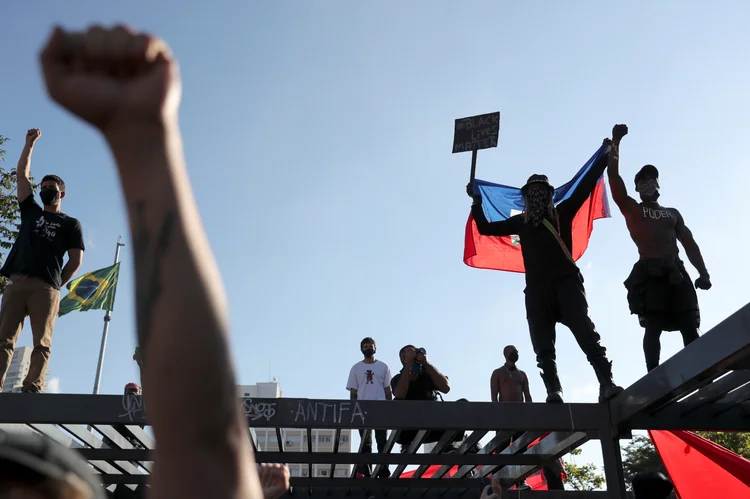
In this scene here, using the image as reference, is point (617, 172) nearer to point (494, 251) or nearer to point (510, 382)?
point (494, 251)

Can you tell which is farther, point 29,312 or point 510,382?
point 510,382

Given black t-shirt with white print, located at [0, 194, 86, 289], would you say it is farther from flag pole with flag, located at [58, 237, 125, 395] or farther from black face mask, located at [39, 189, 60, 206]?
flag pole with flag, located at [58, 237, 125, 395]

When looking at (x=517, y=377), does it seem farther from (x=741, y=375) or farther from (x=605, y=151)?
(x=741, y=375)

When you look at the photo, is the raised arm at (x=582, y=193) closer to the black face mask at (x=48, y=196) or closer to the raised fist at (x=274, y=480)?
the raised fist at (x=274, y=480)

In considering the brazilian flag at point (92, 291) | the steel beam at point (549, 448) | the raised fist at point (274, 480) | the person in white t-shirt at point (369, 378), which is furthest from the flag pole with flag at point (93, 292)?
the raised fist at point (274, 480)

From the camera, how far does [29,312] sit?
6.09 m

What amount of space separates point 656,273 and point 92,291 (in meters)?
15.9

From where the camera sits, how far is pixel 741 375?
488 centimetres

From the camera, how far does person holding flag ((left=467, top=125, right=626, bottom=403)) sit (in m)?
5.59

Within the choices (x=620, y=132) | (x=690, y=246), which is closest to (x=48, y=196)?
(x=620, y=132)

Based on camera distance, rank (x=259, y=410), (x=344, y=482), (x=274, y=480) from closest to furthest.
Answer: (x=274, y=480)
(x=259, y=410)
(x=344, y=482)

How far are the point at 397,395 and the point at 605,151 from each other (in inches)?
122

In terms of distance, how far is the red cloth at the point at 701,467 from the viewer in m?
5.89

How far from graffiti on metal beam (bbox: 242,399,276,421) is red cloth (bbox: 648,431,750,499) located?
126 inches
